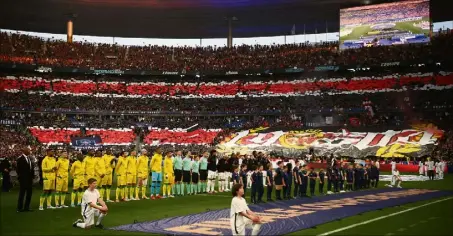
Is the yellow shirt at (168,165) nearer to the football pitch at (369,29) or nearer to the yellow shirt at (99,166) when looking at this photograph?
the yellow shirt at (99,166)

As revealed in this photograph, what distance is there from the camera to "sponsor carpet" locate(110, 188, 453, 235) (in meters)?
13.7

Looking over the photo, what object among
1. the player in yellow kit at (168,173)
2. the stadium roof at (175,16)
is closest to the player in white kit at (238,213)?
the player in yellow kit at (168,173)

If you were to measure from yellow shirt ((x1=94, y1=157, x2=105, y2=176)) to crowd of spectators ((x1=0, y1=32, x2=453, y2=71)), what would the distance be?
43592 mm

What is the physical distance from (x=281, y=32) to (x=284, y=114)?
50.8ft

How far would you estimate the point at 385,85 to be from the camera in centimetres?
5847

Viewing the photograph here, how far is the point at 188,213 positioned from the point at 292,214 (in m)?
3.48

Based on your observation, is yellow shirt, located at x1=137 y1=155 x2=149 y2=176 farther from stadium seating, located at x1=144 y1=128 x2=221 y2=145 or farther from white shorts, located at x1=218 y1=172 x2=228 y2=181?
stadium seating, located at x1=144 y1=128 x2=221 y2=145

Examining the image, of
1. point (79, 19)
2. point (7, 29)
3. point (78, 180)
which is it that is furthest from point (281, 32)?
point (78, 180)

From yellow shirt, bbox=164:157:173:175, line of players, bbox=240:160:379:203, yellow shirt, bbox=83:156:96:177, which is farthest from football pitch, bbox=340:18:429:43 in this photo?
yellow shirt, bbox=83:156:96:177

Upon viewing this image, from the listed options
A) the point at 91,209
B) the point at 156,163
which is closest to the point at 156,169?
the point at 156,163

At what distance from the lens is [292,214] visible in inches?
660

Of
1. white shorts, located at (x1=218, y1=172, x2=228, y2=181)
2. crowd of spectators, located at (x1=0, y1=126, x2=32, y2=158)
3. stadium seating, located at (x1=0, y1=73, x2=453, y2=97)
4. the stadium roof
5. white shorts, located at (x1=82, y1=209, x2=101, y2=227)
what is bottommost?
white shorts, located at (x1=82, y1=209, x2=101, y2=227)

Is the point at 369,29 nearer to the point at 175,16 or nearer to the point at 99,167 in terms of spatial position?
the point at 175,16

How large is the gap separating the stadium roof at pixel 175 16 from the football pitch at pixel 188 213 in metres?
37.9
